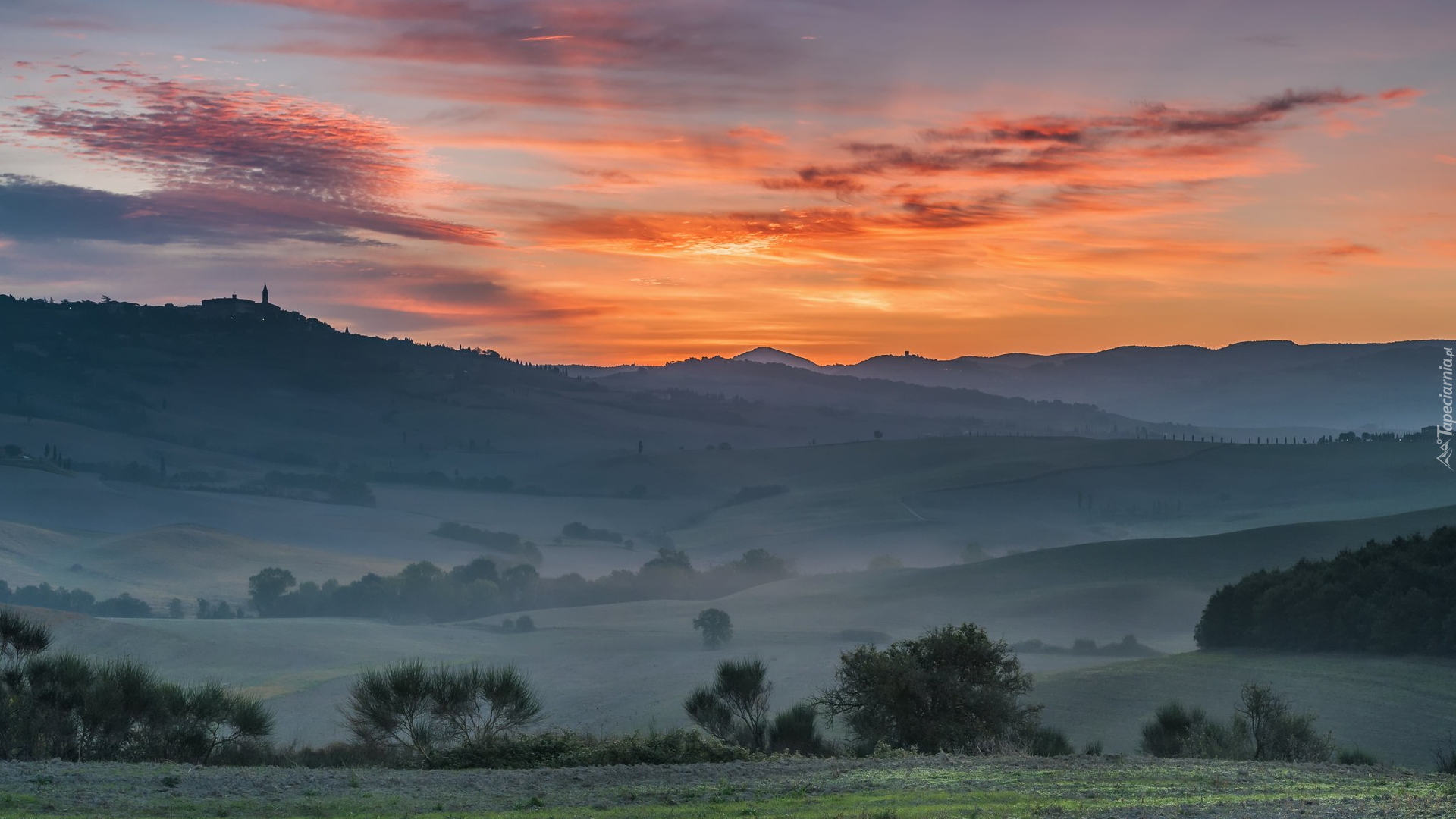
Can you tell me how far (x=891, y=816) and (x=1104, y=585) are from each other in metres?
105

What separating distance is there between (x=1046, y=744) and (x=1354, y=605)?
31.6 m

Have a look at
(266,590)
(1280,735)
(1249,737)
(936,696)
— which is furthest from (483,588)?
(1280,735)

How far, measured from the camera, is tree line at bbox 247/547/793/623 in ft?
477

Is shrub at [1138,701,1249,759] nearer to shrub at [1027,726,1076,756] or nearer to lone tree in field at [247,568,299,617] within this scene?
shrub at [1027,726,1076,756]

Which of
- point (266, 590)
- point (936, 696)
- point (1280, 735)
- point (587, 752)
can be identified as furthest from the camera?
point (266, 590)

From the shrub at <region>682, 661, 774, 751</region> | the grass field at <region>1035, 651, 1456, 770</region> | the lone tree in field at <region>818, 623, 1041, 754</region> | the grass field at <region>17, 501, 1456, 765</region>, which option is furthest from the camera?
the grass field at <region>17, 501, 1456, 765</region>

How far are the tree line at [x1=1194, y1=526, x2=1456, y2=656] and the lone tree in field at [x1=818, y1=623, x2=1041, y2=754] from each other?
30.5 metres

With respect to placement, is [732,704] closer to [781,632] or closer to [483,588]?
[781,632]

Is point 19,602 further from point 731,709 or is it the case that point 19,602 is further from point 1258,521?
point 1258,521

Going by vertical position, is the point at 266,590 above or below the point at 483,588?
above

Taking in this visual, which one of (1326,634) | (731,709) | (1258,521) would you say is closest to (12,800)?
(731,709)

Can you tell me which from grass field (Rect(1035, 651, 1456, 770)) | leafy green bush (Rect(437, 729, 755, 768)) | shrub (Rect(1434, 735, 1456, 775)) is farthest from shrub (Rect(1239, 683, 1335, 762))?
leafy green bush (Rect(437, 729, 755, 768))

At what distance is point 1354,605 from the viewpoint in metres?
54.2

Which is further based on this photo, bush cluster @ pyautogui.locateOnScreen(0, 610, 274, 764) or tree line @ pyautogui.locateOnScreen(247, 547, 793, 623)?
tree line @ pyautogui.locateOnScreen(247, 547, 793, 623)
